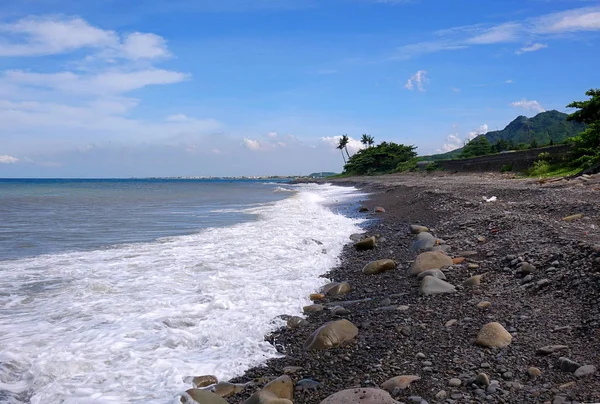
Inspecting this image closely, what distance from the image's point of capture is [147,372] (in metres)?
4.60

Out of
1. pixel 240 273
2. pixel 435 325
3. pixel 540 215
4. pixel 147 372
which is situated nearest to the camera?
pixel 147 372

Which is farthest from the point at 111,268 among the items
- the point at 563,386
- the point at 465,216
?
the point at 465,216

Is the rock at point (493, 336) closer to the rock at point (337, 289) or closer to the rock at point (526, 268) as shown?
the rock at point (526, 268)

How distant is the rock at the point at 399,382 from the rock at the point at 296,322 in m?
2.09

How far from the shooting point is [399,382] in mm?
3883

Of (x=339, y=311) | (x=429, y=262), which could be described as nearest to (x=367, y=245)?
(x=429, y=262)

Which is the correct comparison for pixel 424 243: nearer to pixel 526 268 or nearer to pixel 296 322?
pixel 526 268

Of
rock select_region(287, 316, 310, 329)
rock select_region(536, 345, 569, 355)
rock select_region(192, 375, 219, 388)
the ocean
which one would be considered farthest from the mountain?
rock select_region(192, 375, 219, 388)

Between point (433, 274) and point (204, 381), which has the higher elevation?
point (433, 274)

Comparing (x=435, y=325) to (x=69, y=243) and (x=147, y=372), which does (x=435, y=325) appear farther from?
(x=69, y=243)

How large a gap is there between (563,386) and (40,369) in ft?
16.2

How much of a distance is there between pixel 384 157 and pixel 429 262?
74.1 m

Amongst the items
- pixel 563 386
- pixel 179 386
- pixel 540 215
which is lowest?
pixel 179 386

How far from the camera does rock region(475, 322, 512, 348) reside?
14.3 ft
